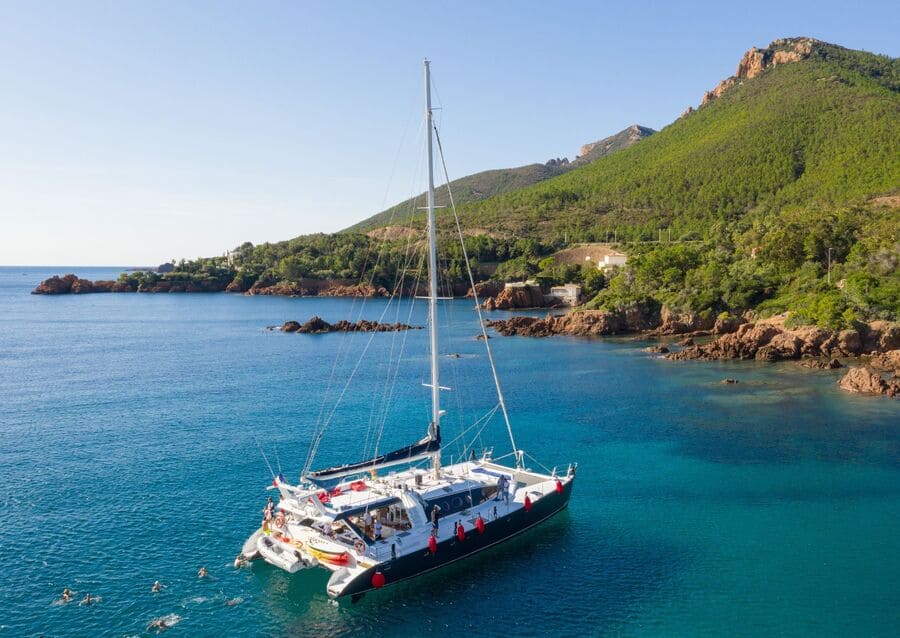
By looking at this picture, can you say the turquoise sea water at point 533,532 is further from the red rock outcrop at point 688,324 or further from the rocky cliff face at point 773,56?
the rocky cliff face at point 773,56

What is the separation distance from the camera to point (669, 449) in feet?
128

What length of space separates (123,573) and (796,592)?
909 inches

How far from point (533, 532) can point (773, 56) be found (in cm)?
19494

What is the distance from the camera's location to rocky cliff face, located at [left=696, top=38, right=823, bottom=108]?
181375 mm

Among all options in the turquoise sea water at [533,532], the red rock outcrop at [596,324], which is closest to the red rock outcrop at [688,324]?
the red rock outcrop at [596,324]

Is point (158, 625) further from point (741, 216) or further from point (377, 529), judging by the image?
point (741, 216)

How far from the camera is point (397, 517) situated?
2581 cm

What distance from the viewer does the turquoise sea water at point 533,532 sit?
23.0 metres

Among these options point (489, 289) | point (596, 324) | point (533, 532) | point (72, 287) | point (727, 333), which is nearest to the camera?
point (533, 532)

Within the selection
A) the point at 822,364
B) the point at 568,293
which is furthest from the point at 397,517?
the point at 568,293

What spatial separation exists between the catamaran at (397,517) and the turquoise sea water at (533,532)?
0.90m

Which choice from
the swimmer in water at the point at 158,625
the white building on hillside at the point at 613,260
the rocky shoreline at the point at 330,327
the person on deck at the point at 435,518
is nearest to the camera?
the swimmer in water at the point at 158,625

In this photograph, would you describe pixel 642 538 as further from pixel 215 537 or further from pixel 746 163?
pixel 746 163

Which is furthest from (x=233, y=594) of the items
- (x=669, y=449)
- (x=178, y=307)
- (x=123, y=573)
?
(x=178, y=307)
